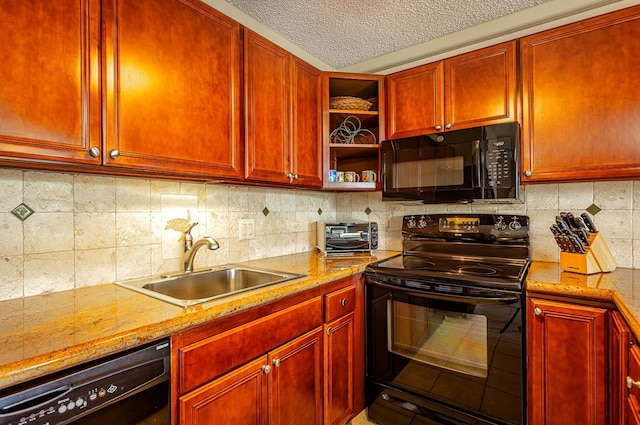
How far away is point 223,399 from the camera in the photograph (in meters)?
1.09

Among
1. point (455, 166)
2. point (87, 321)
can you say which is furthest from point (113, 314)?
point (455, 166)

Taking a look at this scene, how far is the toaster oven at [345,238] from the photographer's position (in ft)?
7.23

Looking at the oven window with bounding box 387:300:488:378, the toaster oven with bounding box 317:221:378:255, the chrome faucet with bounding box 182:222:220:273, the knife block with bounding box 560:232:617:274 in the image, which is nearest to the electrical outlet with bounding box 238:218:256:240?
the chrome faucet with bounding box 182:222:220:273

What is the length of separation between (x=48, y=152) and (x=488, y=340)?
1.85 metres

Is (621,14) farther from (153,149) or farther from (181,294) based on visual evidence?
(181,294)

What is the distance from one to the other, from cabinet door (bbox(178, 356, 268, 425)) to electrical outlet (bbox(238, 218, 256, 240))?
Answer: 865 mm

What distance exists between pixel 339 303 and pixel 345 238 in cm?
65

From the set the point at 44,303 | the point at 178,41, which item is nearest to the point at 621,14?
the point at 178,41

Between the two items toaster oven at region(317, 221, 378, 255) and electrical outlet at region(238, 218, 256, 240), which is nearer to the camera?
electrical outlet at region(238, 218, 256, 240)

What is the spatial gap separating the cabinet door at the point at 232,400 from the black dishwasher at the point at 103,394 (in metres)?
0.07

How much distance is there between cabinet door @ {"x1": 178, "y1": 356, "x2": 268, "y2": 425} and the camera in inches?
39.5

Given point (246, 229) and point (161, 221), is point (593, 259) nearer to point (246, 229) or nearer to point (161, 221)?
point (246, 229)

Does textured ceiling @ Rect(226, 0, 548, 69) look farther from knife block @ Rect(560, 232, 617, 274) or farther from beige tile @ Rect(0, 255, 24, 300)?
beige tile @ Rect(0, 255, 24, 300)

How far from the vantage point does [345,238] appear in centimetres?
223
